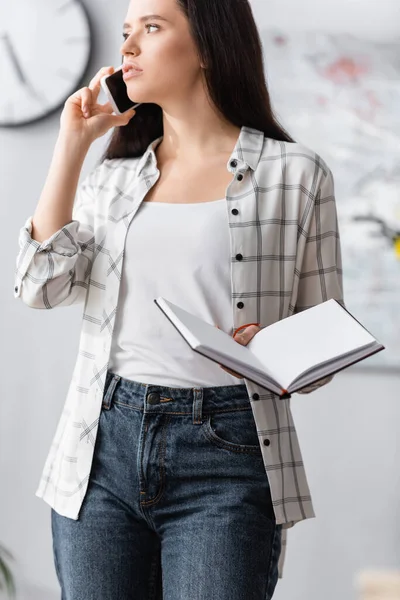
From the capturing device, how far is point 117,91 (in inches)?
55.4

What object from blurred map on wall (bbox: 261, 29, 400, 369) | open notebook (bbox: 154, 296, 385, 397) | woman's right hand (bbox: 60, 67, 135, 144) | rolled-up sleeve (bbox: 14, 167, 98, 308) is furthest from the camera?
blurred map on wall (bbox: 261, 29, 400, 369)

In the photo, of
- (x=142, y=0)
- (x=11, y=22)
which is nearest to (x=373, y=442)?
(x=142, y=0)

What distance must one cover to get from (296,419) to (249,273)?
0.99m

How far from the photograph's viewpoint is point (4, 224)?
2189 mm

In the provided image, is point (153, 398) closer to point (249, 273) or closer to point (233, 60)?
point (249, 273)

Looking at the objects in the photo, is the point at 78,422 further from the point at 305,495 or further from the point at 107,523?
the point at 305,495

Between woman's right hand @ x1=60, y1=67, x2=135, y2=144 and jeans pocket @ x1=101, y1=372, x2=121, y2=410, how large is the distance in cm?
43

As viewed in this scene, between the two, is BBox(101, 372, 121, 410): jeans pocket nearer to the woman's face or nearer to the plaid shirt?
the plaid shirt

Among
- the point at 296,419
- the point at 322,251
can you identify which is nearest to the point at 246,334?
the point at 322,251

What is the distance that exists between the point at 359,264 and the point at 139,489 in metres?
1.12

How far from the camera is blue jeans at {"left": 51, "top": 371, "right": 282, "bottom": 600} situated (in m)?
1.17

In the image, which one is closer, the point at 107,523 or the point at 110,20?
the point at 107,523

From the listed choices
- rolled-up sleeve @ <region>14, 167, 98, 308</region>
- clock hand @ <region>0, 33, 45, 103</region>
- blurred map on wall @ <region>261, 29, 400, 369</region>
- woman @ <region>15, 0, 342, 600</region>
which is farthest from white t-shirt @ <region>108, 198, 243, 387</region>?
clock hand @ <region>0, 33, 45, 103</region>

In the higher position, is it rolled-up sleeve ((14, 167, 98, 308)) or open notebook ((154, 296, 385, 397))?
rolled-up sleeve ((14, 167, 98, 308))
